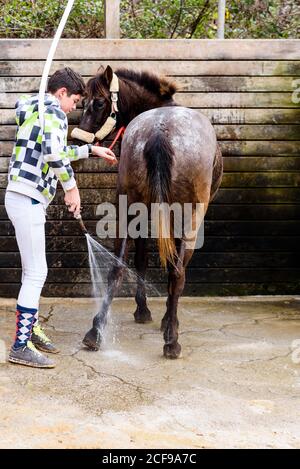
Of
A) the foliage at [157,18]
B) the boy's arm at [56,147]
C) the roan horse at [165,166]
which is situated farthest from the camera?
the foliage at [157,18]

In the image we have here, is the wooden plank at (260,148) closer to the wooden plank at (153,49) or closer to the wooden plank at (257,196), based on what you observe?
the wooden plank at (257,196)

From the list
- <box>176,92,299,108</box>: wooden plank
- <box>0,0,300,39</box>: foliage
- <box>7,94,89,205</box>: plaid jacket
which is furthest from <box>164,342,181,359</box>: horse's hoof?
<box>0,0,300,39</box>: foliage

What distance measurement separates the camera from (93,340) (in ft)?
14.0

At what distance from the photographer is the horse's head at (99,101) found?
4.65 m

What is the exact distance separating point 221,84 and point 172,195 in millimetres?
1752

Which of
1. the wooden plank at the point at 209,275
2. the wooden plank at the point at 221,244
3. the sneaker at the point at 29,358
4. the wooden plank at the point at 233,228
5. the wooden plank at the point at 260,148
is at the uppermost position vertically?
the wooden plank at the point at 260,148

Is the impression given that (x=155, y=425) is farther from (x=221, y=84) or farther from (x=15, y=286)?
(x=221, y=84)

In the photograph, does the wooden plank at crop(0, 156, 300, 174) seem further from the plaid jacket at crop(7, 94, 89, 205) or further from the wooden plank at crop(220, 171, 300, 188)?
the plaid jacket at crop(7, 94, 89, 205)

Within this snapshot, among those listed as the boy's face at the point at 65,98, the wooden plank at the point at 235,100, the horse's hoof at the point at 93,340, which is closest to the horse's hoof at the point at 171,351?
the horse's hoof at the point at 93,340

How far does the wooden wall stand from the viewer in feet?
17.5

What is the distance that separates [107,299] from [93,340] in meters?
0.27

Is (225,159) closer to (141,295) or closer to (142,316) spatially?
(141,295)

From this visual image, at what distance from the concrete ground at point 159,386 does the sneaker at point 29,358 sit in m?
0.04

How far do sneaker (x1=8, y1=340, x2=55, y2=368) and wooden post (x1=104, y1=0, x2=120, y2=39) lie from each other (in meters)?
2.65
